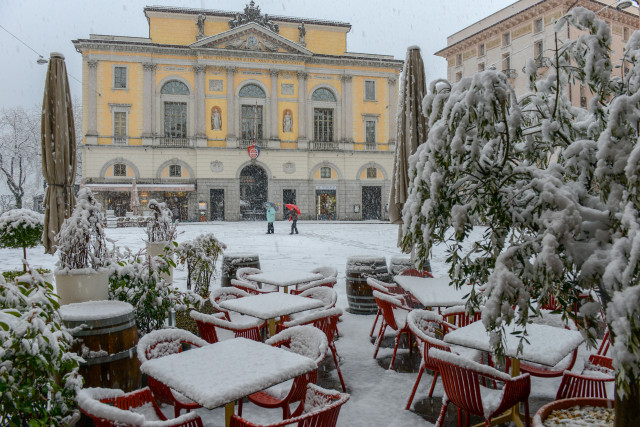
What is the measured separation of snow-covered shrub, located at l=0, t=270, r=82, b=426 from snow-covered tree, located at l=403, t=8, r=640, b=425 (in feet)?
6.33

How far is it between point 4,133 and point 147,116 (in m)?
15.6

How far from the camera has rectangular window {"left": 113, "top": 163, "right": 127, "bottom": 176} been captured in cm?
3250

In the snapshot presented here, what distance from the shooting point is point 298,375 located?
9.32 ft

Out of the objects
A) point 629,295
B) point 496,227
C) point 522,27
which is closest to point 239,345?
point 496,227

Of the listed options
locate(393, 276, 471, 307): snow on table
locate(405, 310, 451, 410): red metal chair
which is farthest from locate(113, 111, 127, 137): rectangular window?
locate(405, 310, 451, 410): red metal chair

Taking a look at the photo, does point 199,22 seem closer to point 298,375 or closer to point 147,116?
point 147,116

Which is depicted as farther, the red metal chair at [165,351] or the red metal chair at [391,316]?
the red metal chair at [391,316]

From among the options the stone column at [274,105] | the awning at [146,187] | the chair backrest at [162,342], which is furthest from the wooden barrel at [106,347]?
the stone column at [274,105]

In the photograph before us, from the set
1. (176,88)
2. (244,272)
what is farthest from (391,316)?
(176,88)

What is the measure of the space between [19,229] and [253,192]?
26.3 meters

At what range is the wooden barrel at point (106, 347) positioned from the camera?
3207 mm

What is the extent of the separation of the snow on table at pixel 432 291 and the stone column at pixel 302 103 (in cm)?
3041

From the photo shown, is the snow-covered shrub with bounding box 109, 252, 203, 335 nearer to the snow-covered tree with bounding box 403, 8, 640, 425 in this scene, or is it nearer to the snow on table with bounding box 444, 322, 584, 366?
the snow on table with bounding box 444, 322, 584, 366

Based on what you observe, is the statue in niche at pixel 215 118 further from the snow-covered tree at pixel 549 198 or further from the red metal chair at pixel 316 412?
the snow-covered tree at pixel 549 198
